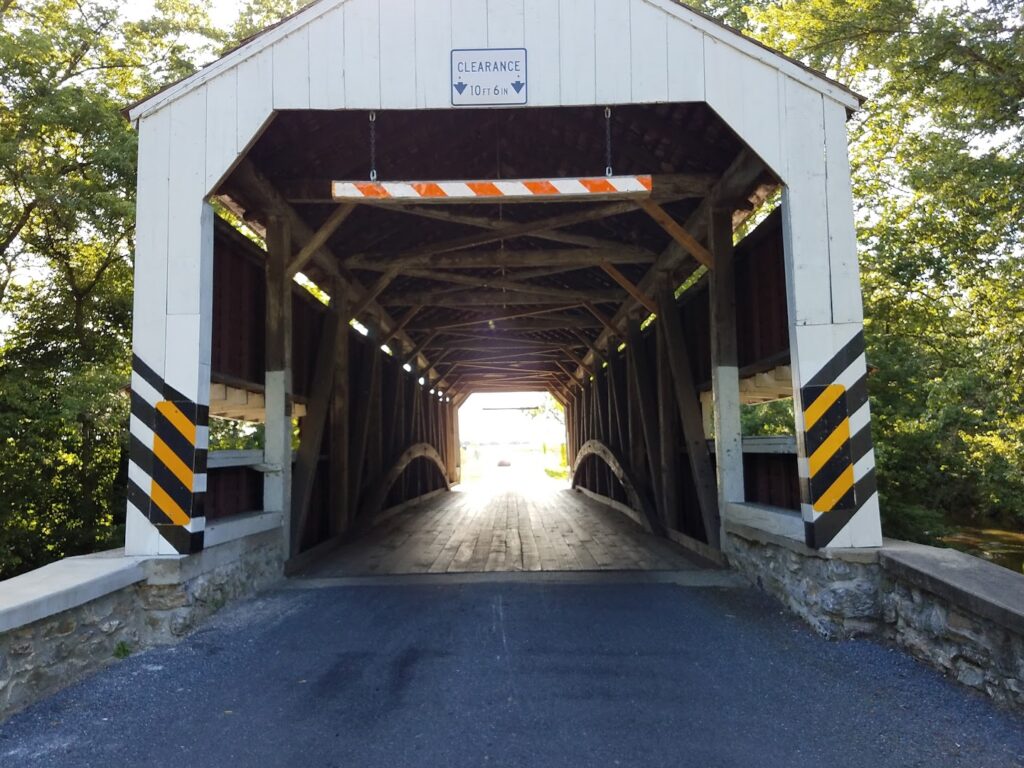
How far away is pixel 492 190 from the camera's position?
402cm

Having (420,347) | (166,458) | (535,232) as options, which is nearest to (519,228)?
Answer: (535,232)

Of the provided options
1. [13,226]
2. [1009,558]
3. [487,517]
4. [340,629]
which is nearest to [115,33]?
[13,226]

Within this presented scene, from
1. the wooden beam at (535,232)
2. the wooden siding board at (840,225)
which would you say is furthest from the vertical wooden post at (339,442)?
the wooden siding board at (840,225)

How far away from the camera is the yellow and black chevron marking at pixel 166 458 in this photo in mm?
3598

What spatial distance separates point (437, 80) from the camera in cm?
399

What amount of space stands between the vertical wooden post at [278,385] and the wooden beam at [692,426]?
3.16 metres

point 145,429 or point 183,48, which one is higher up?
point 183,48

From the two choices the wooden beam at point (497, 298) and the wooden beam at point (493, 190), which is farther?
the wooden beam at point (497, 298)

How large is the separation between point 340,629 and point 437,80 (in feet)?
10.1

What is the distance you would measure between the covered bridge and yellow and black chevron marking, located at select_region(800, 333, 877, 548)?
11 mm

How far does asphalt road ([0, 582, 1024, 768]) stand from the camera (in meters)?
2.23

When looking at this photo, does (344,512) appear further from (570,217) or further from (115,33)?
(115,33)

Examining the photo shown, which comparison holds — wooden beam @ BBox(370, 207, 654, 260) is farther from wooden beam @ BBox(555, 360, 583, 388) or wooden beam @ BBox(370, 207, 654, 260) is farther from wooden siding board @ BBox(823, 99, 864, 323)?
wooden beam @ BBox(555, 360, 583, 388)

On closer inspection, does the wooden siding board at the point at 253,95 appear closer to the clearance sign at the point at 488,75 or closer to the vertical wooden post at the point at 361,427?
the clearance sign at the point at 488,75
